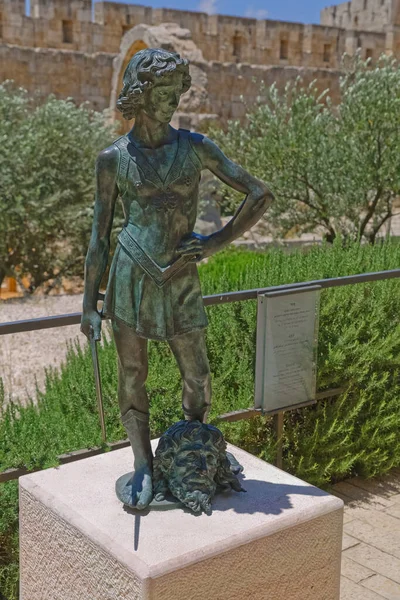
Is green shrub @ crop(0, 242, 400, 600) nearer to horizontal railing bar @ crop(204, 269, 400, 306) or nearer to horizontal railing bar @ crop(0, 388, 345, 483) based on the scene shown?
horizontal railing bar @ crop(0, 388, 345, 483)

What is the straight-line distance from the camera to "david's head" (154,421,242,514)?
8.54 ft

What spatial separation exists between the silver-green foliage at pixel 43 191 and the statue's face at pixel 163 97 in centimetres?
1004

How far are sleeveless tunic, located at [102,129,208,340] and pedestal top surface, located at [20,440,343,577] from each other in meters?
0.65

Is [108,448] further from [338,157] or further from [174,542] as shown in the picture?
[338,157]

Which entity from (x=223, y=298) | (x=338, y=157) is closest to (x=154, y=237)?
(x=223, y=298)

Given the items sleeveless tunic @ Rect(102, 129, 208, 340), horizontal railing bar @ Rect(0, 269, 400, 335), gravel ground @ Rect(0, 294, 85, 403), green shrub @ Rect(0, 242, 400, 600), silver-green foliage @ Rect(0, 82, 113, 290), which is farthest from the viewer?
silver-green foliage @ Rect(0, 82, 113, 290)

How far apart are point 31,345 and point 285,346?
5207 millimetres

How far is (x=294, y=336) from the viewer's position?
402 cm

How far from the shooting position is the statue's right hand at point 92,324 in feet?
8.39

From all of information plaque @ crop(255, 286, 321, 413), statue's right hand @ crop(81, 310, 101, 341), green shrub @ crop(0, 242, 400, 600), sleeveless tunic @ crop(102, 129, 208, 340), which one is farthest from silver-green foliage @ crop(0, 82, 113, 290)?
sleeveless tunic @ crop(102, 129, 208, 340)

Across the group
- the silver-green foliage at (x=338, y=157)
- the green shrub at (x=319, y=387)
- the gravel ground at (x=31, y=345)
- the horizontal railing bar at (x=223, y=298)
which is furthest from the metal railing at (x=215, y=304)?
the silver-green foliage at (x=338, y=157)

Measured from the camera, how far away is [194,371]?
8.78 feet

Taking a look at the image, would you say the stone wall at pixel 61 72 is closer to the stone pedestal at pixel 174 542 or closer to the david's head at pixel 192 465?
the stone pedestal at pixel 174 542

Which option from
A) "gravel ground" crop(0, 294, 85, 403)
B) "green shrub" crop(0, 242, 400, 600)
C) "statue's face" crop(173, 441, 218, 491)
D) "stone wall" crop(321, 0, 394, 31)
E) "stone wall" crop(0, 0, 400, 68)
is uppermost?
"stone wall" crop(321, 0, 394, 31)
